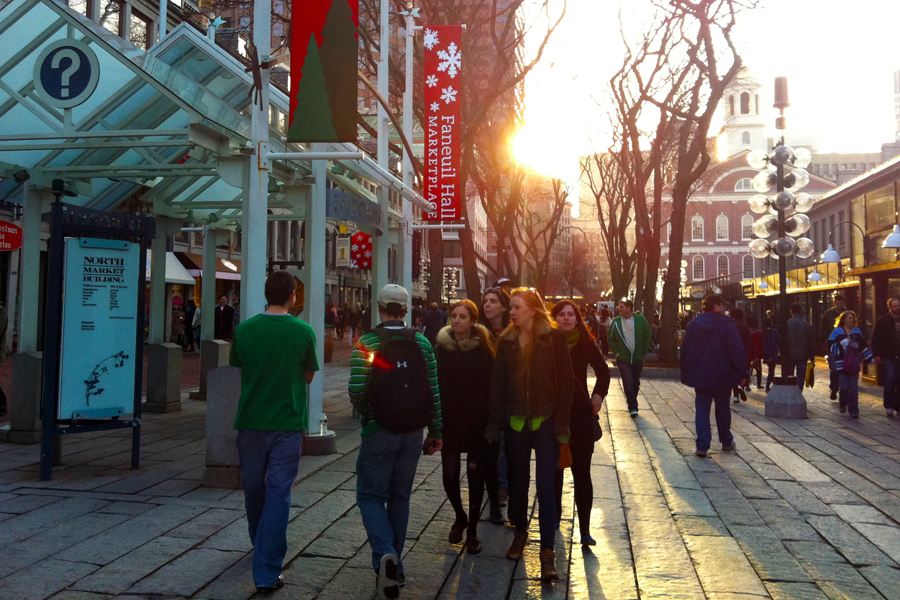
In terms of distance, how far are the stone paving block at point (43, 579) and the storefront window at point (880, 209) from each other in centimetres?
2336

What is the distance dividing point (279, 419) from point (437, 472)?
3.80 m

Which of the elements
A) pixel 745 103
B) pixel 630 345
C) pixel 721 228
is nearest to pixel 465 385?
pixel 630 345

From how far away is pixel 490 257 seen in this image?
366ft

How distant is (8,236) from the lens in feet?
55.8

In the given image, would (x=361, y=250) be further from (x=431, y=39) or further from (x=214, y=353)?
(x=214, y=353)

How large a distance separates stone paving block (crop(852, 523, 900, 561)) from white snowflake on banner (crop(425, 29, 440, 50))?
11422 millimetres

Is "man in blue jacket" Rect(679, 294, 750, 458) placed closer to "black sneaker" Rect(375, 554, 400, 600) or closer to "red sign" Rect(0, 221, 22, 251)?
"black sneaker" Rect(375, 554, 400, 600)

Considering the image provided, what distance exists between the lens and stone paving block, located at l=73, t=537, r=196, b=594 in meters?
4.68

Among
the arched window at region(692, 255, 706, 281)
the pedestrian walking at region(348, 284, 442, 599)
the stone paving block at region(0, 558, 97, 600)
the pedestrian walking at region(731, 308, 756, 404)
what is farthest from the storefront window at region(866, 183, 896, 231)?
the arched window at region(692, 255, 706, 281)

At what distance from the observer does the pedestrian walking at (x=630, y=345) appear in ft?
42.3

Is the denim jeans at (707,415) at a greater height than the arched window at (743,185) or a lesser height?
lesser

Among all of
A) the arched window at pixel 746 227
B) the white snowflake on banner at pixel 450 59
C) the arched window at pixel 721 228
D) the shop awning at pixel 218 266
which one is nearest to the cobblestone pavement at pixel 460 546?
the white snowflake on banner at pixel 450 59

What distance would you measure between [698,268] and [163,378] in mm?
90798

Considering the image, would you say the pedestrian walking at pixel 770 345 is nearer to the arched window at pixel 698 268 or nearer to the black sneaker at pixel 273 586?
the black sneaker at pixel 273 586
